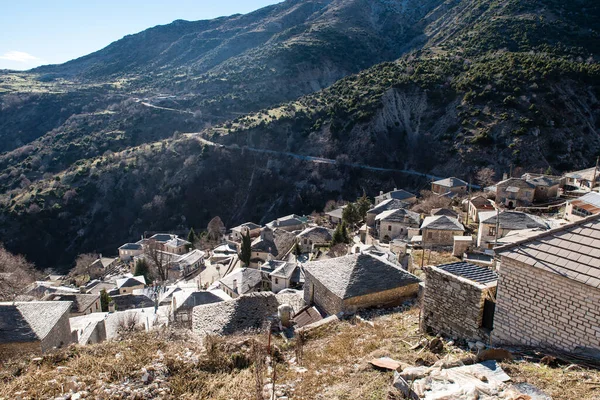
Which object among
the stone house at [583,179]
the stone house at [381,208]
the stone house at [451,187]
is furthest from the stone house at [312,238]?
the stone house at [583,179]

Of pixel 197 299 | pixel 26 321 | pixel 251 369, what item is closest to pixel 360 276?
pixel 251 369

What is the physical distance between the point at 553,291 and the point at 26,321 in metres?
16.2

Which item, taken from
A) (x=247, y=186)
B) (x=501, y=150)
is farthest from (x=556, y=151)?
(x=247, y=186)

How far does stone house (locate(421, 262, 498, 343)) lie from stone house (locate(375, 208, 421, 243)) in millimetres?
20094

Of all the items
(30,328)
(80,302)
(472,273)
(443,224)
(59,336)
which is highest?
(472,273)

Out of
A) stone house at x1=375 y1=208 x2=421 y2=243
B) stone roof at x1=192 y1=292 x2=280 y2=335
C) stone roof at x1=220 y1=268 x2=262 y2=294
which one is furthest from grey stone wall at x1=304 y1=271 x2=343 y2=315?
stone house at x1=375 y1=208 x2=421 y2=243

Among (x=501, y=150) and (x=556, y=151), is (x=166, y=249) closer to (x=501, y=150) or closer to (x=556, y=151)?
(x=501, y=150)

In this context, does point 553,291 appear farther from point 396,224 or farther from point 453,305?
point 396,224

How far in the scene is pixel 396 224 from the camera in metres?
29.6

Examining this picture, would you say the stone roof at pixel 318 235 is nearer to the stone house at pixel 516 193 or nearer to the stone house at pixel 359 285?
the stone house at pixel 516 193

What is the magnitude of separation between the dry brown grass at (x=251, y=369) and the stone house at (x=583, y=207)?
56.9 ft

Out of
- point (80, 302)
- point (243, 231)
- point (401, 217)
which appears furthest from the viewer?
point (243, 231)

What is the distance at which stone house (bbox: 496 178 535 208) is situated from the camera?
30.4 metres

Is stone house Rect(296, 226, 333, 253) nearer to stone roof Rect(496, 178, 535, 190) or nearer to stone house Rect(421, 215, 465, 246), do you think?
stone house Rect(421, 215, 465, 246)
